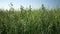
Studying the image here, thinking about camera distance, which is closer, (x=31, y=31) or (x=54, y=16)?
(x=31, y=31)

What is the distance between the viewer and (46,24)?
18.4 ft

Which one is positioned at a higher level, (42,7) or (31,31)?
(42,7)

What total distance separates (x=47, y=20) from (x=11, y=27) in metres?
1.02

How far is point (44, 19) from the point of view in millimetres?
5699

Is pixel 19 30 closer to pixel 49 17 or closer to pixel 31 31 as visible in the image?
pixel 31 31

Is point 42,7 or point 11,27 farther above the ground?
point 42,7

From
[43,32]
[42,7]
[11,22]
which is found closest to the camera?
[43,32]

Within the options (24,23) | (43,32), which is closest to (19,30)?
(24,23)

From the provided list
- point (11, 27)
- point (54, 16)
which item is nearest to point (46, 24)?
point (54, 16)

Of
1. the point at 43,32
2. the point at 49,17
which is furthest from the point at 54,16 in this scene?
the point at 43,32

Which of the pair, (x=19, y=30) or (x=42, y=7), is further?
(x=42, y=7)

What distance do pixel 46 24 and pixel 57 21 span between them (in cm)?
33

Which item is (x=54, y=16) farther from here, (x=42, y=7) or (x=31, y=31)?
(x=31, y=31)

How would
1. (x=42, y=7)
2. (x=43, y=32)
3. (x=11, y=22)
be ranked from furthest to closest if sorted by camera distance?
(x=42, y=7) → (x=11, y=22) → (x=43, y=32)
